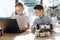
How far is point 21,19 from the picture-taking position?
9.87 ft

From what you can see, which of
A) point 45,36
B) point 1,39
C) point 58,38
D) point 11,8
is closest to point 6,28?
point 1,39

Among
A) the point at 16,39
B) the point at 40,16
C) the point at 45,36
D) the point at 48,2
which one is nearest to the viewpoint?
the point at 16,39

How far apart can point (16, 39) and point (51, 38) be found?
19.0 inches

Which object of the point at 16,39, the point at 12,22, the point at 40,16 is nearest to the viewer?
the point at 16,39

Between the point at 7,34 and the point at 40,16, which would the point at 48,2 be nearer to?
the point at 40,16

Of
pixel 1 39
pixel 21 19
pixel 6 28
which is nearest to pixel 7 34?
pixel 6 28

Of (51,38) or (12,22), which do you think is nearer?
(51,38)

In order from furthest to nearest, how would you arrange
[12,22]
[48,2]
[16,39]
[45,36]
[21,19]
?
[48,2], [21,19], [12,22], [45,36], [16,39]

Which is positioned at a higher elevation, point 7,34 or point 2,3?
point 2,3

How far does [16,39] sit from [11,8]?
3400 mm

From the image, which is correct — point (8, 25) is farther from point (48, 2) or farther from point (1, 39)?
point (48, 2)

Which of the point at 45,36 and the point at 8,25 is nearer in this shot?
the point at 45,36

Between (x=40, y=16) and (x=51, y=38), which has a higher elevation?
(x=40, y=16)

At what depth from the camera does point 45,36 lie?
6.88 feet
